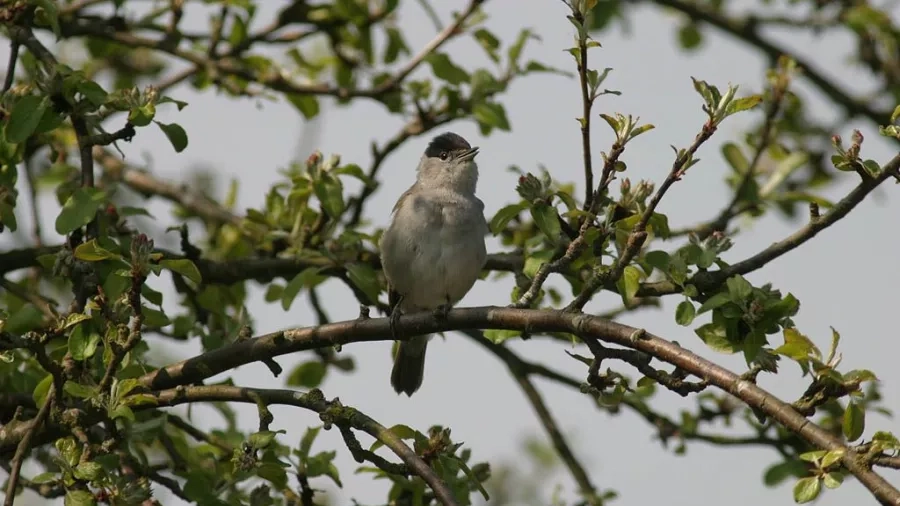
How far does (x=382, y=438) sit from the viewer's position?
371cm

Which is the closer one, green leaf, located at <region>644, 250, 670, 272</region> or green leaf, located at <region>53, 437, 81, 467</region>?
green leaf, located at <region>53, 437, 81, 467</region>

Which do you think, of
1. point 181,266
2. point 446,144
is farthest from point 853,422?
point 446,144

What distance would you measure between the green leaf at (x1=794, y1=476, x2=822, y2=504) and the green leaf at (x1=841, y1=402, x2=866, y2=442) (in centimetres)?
22

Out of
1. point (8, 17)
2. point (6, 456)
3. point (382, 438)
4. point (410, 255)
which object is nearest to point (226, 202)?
point (410, 255)

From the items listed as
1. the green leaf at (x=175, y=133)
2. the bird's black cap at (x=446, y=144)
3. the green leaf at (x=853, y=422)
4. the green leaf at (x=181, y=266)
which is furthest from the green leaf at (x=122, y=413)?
the bird's black cap at (x=446, y=144)

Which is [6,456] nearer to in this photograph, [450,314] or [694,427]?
[450,314]

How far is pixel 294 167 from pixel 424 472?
296 cm

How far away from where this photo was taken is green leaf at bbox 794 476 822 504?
3244mm

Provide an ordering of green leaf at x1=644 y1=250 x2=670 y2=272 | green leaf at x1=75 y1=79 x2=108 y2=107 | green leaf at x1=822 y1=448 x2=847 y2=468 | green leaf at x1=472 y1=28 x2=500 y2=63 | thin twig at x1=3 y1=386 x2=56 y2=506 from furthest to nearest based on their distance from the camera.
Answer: green leaf at x1=472 y1=28 x2=500 y2=63, green leaf at x1=75 y1=79 x2=108 y2=107, green leaf at x1=644 y1=250 x2=670 y2=272, thin twig at x1=3 y1=386 x2=56 y2=506, green leaf at x1=822 y1=448 x2=847 y2=468

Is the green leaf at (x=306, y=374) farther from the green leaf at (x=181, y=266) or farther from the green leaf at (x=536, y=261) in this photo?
the green leaf at (x=181, y=266)

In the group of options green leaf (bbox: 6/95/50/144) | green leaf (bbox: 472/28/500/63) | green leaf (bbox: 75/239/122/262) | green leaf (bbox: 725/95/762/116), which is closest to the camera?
green leaf (bbox: 725/95/762/116)

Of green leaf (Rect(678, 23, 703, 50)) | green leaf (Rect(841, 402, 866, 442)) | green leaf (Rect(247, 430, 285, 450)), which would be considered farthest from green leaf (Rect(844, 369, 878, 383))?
green leaf (Rect(678, 23, 703, 50))

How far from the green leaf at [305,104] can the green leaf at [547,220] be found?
286 cm

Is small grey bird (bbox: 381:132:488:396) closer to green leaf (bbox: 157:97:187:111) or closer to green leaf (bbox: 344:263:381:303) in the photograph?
green leaf (bbox: 344:263:381:303)
